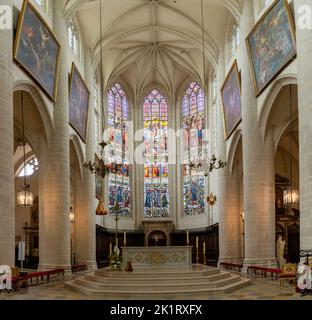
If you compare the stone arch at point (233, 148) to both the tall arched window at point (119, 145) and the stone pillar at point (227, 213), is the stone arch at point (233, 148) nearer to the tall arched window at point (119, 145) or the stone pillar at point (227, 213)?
the stone pillar at point (227, 213)

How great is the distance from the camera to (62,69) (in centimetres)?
2206

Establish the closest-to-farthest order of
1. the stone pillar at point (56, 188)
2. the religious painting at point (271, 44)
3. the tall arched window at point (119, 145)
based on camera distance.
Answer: the religious painting at point (271, 44) < the stone pillar at point (56, 188) < the tall arched window at point (119, 145)

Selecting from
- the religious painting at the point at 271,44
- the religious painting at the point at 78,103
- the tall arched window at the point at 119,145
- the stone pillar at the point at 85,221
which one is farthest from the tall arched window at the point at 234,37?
the tall arched window at the point at 119,145

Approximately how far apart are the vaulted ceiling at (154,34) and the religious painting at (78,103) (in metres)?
2.94

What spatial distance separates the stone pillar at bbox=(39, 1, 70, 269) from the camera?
21172 mm

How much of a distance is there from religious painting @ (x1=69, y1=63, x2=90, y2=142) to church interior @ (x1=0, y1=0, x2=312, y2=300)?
0.10 m

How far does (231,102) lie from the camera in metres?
25.7

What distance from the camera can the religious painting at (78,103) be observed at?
80.2ft

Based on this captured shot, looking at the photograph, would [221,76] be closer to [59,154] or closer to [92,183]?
[92,183]

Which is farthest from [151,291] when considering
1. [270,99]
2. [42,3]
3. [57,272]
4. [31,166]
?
[31,166]

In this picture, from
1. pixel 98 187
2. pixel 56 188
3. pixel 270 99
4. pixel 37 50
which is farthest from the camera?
pixel 98 187

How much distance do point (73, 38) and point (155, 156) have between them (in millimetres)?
14610

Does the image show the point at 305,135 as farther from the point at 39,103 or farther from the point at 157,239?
the point at 157,239

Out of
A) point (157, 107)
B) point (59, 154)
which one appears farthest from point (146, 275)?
point (157, 107)
